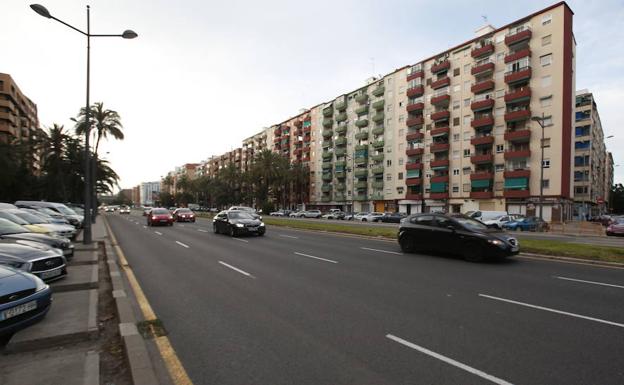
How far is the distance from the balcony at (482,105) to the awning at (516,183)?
36.0 feet

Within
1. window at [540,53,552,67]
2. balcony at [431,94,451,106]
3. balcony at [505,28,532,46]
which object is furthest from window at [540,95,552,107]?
balcony at [431,94,451,106]

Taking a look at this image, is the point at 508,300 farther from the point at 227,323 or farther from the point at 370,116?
the point at 370,116

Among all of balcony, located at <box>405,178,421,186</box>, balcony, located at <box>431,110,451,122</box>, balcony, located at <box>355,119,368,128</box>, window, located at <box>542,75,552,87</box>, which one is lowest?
balcony, located at <box>405,178,421,186</box>

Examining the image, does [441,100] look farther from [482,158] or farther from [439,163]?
[482,158]

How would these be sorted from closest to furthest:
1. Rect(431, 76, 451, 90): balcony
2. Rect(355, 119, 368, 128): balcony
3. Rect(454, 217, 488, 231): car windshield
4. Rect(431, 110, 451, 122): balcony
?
Rect(454, 217, 488, 231): car windshield
Rect(431, 110, 451, 122): balcony
Rect(431, 76, 451, 90): balcony
Rect(355, 119, 368, 128): balcony

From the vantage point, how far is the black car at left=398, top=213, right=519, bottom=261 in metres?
10.7

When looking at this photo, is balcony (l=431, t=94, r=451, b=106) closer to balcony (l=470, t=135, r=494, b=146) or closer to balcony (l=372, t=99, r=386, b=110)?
balcony (l=470, t=135, r=494, b=146)

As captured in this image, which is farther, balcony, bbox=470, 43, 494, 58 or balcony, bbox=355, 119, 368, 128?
balcony, bbox=355, 119, 368, 128

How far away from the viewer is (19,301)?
4.43 m

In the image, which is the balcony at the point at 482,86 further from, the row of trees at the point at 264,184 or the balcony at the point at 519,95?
the row of trees at the point at 264,184

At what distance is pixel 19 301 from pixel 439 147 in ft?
188

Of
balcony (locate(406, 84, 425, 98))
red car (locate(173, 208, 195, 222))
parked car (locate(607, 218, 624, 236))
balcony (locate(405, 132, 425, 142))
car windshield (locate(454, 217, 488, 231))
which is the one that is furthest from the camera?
balcony (locate(406, 84, 425, 98))

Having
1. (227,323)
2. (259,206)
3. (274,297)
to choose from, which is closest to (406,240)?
(274,297)

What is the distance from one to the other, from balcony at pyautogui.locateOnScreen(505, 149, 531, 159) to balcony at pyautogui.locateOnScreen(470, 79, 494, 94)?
10025 millimetres
